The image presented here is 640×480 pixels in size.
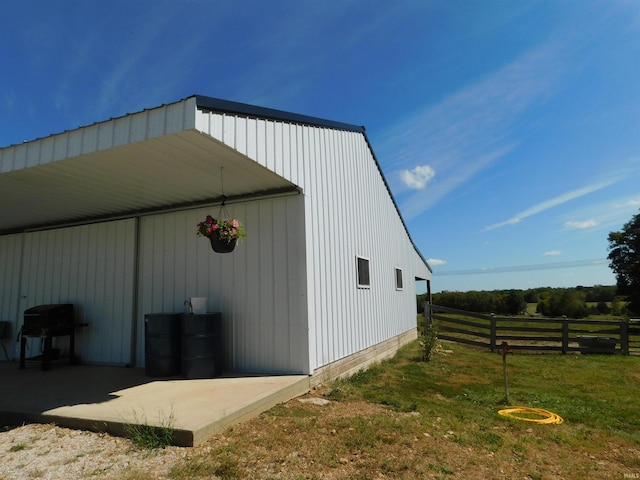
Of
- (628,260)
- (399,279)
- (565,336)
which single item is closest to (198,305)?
(399,279)

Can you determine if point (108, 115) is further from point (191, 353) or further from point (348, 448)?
point (348, 448)

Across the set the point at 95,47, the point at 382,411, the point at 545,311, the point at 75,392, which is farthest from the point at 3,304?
the point at 545,311

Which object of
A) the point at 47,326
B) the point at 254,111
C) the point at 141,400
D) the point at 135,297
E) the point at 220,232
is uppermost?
the point at 254,111

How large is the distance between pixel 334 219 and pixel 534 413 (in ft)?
12.7

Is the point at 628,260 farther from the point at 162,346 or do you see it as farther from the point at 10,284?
the point at 10,284

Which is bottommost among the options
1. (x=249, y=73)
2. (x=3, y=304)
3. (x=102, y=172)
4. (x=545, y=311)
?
(x=545, y=311)

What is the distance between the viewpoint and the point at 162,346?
5.39 m

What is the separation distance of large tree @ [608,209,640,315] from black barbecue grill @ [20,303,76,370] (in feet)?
101

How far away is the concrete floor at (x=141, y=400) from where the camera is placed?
335 cm

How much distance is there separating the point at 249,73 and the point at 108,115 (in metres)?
4.23

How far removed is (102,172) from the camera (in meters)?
4.49

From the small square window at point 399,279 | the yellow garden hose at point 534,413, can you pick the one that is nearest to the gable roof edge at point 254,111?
the yellow garden hose at point 534,413

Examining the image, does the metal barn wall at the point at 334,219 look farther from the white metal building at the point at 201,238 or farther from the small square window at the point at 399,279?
the small square window at the point at 399,279

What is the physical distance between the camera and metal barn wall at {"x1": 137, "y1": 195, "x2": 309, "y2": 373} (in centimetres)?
528
